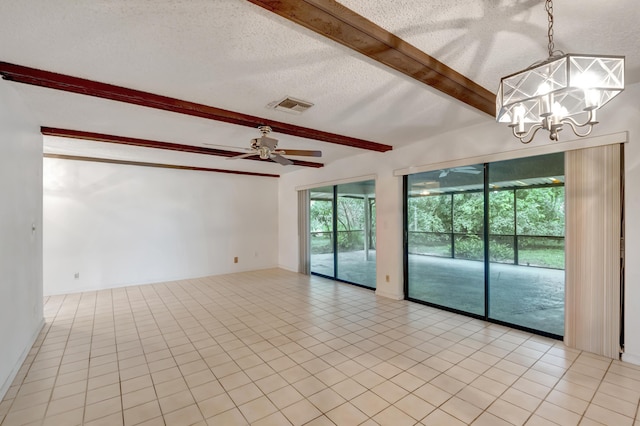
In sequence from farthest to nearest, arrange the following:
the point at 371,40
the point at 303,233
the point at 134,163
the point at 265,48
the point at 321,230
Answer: the point at 321,230 < the point at 303,233 < the point at 134,163 < the point at 265,48 < the point at 371,40

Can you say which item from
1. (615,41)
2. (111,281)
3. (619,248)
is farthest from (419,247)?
(111,281)

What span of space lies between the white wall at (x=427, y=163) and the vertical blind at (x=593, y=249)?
9 centimetres

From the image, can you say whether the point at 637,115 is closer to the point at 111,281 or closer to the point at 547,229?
the point at 547,229

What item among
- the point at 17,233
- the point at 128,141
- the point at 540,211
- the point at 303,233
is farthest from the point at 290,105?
the point at 303,233

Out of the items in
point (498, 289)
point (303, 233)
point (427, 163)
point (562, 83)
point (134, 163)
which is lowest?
point (498, 289)

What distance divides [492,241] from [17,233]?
17.1 feet

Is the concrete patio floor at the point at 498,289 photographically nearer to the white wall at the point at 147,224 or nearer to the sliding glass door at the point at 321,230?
the sliding glass door at the point at 321,230

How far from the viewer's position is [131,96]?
101 inches

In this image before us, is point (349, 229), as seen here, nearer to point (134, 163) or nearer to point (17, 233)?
point (134, 163)

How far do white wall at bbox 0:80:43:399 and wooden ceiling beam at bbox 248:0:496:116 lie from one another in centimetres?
256

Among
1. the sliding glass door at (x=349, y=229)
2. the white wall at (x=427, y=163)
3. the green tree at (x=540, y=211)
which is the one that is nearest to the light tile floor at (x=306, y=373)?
the white wall at (x=427, y=163)

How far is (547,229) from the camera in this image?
11.5 feet

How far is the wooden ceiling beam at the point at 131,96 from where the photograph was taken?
2.23 m

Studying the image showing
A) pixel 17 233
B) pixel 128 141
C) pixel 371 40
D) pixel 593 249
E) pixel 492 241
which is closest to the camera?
pixel 371 40
